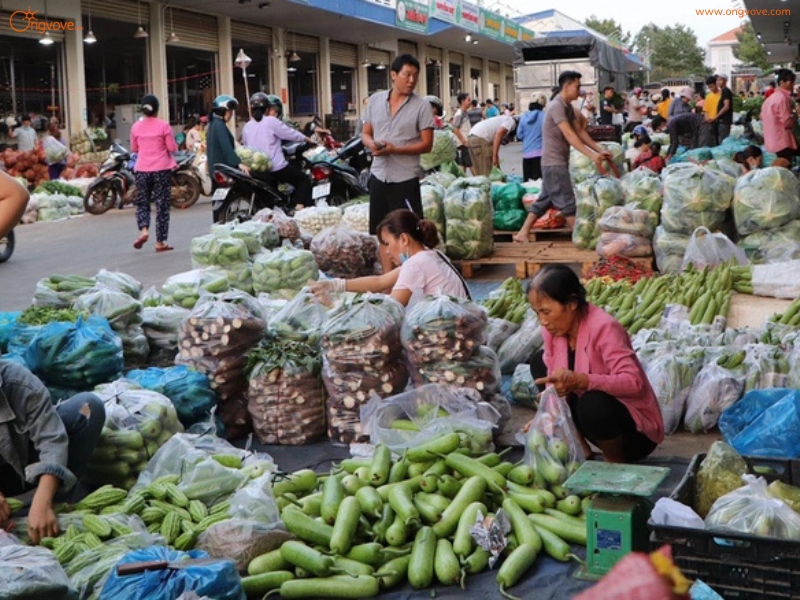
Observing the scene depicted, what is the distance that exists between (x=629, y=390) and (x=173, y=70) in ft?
83.6

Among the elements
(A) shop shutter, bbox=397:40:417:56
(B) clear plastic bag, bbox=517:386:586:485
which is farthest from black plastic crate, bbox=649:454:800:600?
(A) shop shutter, bbox=397:40:417:56

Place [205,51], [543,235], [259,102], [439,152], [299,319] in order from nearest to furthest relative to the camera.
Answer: [299,319] → [543,235] → [259,102] → [439,152] → [205,51]

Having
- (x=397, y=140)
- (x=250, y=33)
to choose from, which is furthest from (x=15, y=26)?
(x=397, y=140)

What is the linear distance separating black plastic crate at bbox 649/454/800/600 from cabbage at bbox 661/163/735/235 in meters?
5.65

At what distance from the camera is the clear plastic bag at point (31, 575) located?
118 inches

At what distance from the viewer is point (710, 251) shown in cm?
813

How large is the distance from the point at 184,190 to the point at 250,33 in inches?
545

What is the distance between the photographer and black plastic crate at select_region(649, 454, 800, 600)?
3.09 metres

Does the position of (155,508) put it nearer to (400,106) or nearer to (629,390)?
(629,390)

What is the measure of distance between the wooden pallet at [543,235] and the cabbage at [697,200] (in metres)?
1.67

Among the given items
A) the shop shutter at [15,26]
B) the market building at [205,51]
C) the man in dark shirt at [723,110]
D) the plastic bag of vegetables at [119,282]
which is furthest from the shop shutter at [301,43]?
the plastic bag of vegetables at [119,282]

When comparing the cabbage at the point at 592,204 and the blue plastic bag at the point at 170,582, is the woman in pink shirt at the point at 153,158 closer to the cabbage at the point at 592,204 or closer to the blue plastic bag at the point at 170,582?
the cabbage at the point at 592,204

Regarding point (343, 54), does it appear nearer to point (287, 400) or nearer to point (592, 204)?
point (592, 204)

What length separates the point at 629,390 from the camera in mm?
4148
